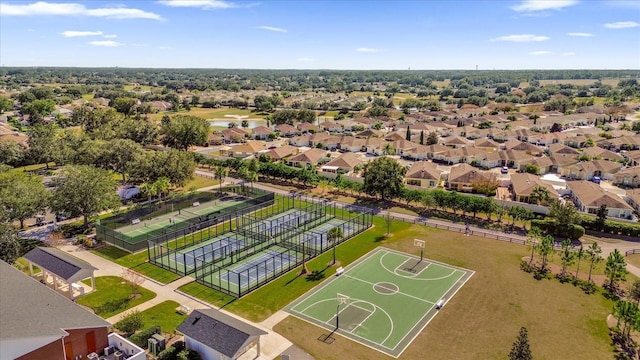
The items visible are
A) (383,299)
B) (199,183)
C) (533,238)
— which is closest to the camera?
(383,299)

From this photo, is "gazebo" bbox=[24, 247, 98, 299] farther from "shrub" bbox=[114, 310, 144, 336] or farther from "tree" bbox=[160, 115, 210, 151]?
"tree" bbox=[160, 115, 210, 151]

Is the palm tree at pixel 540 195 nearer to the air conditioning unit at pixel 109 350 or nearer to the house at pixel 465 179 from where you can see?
the house at pixel 465 179

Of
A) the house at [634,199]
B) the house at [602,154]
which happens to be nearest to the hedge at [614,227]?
the house at [634,199]

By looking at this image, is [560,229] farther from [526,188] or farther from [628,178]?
[628,178]

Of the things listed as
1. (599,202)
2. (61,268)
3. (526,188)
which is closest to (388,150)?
(526,188)

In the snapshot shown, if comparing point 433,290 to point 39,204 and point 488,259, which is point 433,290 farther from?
point 39,204

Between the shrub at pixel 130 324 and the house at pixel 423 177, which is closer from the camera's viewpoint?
the shrub at pixel 130 324
